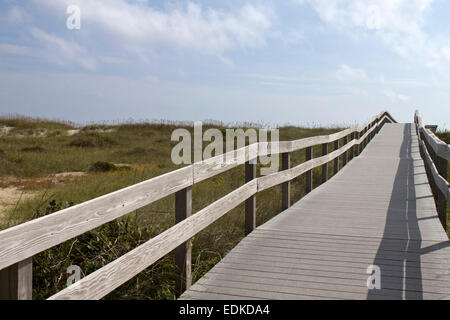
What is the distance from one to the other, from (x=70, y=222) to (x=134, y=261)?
820mm

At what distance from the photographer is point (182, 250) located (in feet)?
14.6

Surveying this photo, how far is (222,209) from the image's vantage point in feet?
17.6

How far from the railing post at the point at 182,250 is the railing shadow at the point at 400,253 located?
1.57m

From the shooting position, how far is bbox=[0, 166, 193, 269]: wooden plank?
2.37 m

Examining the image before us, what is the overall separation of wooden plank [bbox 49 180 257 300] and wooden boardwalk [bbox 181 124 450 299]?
1.58 ft

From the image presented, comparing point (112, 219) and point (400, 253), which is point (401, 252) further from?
point (112, 219)

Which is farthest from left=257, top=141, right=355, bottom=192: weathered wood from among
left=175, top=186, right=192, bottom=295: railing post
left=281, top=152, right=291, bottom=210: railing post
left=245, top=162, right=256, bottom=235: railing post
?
left=175, top=186, right=192, bottom=295: railing post

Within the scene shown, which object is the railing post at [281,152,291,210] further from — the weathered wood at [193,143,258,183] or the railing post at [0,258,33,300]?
the railing post at [0,258,33,300]

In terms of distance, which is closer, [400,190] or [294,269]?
[294,269]

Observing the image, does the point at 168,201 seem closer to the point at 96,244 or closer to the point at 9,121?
the point at 96,244

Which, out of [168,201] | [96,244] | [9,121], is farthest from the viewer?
[9,121]
